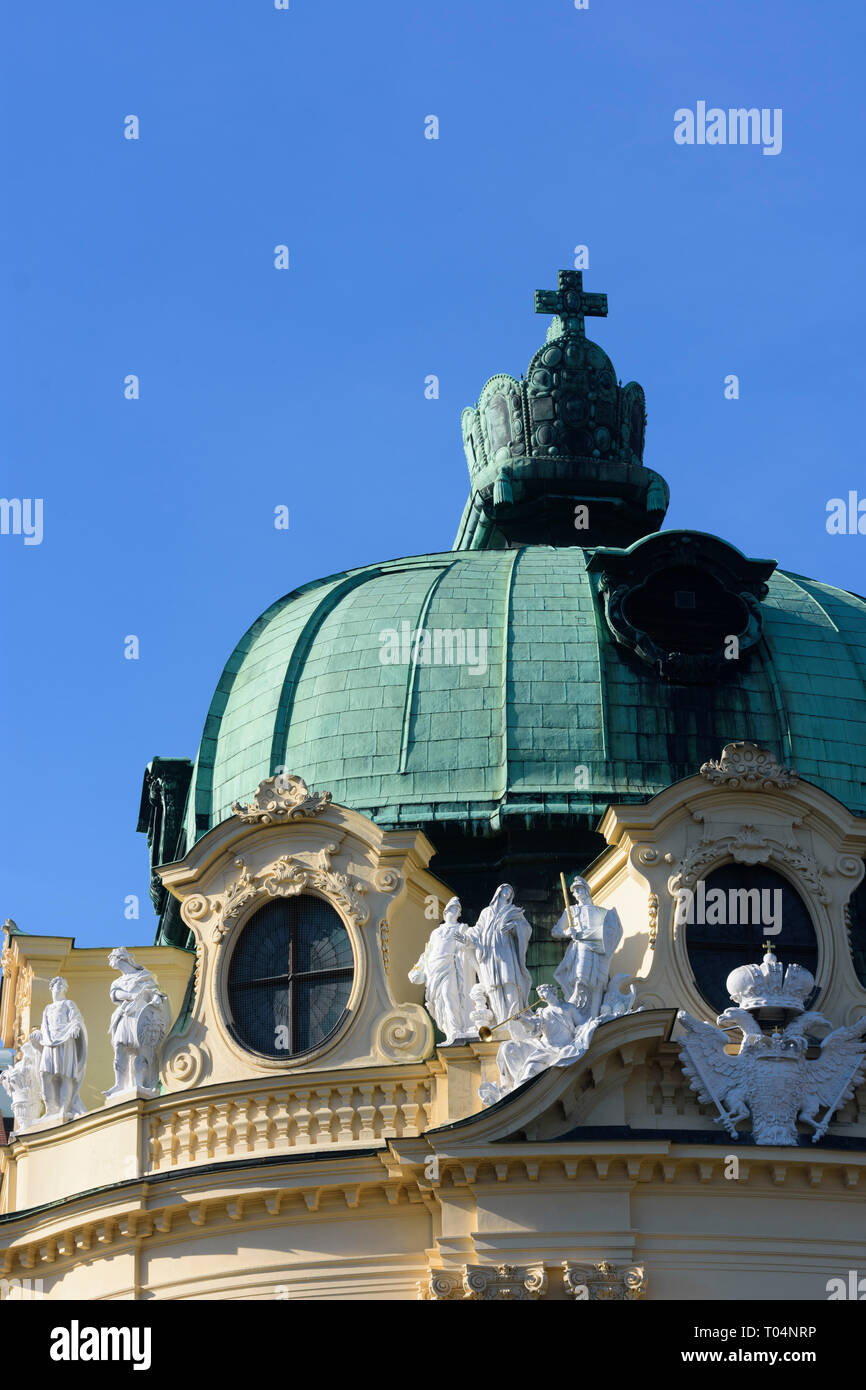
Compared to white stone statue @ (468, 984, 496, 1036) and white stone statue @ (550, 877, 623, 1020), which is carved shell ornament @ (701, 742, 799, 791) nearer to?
white stone statue @ (550, 877, 623, 1020)

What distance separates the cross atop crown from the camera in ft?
149

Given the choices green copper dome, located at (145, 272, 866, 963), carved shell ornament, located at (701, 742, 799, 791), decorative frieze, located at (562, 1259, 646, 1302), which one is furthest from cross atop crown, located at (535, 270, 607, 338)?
decorative frieze, located at (562, 1259, 646, 1302)

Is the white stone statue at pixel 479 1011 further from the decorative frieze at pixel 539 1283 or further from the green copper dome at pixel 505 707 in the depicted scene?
the green copper dome at pixel 505 707

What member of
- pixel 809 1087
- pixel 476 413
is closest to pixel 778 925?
pixel 809 1087

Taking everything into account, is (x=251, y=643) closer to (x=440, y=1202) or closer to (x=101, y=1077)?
(x=101, y=1077)

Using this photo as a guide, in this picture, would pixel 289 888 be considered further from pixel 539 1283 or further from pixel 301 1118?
pixel 539 1283

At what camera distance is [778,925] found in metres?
33.6

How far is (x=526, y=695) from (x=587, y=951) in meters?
5.51

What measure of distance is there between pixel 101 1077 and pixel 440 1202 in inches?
310

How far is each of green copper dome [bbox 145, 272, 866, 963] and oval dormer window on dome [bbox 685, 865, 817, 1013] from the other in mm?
2481

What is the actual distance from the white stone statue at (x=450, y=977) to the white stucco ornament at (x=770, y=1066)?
268cm

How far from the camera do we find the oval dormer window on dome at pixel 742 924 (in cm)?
3341

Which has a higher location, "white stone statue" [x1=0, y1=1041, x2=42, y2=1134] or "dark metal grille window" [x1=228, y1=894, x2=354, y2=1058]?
"dark metal grille window" [x1=228, y1=894, x2=354, y2=1058]
